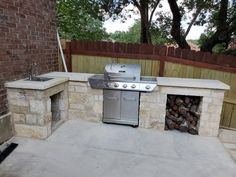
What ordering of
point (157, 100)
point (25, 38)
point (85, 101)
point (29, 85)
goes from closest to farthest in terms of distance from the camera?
point (29, 85) → point (25, 38) → point (157, 100) → point (85, 101)

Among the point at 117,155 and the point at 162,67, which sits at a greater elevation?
the point at 162,67

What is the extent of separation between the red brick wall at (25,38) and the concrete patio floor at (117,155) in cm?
88

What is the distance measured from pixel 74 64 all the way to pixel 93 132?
72.6 inches

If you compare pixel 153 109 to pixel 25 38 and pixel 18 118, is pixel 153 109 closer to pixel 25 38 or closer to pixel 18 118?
pixel 18 118

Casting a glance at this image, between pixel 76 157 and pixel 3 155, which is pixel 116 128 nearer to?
pixel 76 157

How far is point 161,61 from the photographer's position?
4.15 metres

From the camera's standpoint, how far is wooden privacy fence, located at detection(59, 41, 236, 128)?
3.89 metres

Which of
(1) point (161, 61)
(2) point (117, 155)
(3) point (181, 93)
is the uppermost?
(1) point (161, 61)

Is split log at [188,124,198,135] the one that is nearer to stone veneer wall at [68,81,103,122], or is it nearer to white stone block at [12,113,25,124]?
stone veneer wall at [68,81,103,122]

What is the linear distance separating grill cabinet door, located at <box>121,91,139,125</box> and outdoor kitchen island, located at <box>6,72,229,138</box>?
0.09m

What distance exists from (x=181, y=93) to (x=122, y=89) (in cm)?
97

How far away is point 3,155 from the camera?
8.48 ft

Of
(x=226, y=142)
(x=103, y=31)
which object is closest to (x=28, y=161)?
(x=226, y=142)

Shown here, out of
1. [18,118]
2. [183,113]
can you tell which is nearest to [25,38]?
[18,118]
